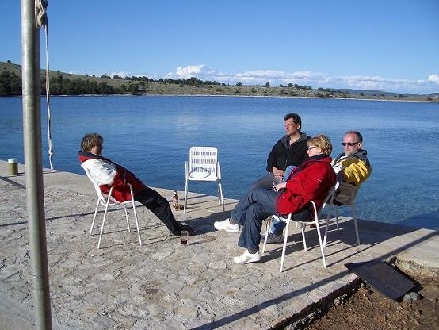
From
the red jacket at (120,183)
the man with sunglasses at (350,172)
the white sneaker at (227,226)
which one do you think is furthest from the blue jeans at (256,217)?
the red jacket at (120,183)

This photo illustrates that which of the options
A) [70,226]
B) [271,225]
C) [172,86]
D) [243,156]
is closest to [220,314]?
[271,225]

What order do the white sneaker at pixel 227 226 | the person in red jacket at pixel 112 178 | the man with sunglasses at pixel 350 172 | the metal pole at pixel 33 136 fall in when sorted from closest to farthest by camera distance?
the metal pole at pixel 33 136 → the person in red jacket at pixel 112 178 → the man with sunglasses at pixel 350 172 → the white sneaker at pixel 227 226

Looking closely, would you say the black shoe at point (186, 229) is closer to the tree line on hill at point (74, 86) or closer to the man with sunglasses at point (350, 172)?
the man with sunglasses at point (350, 172)

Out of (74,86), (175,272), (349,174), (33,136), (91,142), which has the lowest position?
(175,272)

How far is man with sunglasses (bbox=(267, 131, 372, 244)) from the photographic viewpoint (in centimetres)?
514

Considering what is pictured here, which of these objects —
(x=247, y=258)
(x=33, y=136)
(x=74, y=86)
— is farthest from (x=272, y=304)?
(x=74, y=86)

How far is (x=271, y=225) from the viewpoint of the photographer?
5.29 metres

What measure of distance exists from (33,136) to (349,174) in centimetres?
374

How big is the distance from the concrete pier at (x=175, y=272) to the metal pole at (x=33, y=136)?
1.15m

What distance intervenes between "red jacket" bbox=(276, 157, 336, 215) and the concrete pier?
627 millimetres

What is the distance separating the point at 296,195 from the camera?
14.2 feet

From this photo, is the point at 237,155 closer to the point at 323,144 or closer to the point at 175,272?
the point at 323,144

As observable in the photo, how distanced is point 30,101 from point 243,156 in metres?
16.9

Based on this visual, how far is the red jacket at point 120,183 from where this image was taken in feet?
16.1
